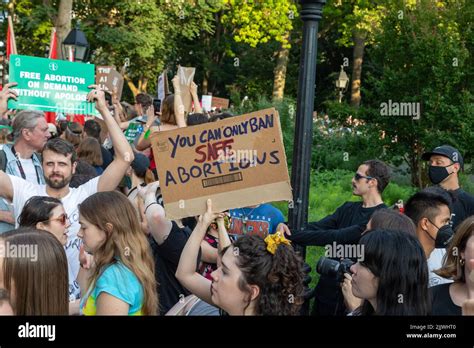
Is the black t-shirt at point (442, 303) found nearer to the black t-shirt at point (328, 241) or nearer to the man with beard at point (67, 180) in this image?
the black t-shirt at point (328, 241)

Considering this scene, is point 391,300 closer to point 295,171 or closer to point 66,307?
point 66,307

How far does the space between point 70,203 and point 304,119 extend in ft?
5.58

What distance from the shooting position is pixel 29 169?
6.43m

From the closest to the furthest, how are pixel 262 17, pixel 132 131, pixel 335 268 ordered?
pixel 335 268 → pixel 132 131 → pixel 262 17

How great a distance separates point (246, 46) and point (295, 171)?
3865cm

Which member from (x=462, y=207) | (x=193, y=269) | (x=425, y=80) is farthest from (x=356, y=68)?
(x=193, y=269)

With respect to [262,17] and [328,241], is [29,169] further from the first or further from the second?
[262,17]

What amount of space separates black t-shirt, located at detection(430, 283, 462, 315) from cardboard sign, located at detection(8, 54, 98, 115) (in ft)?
23.5

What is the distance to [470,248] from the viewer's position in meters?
3.92

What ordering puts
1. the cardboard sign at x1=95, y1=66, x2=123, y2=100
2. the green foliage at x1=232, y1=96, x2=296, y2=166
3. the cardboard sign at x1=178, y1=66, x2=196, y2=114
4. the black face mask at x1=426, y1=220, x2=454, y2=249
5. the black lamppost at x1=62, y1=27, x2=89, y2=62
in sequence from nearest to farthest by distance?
1. the black face mask at x1=426, y1=220, x2=454, y2=249
2. the cardboard sign at x1=178, y1=66, x2=196, y2=114
3. the cardboard sign at x1=95, y1=66, x2=123, y2=100
4. the green foliage at x1=232, y1=96, x2=296, y2=166
5. the black lamppost at x1=62, y1=27, x2=89, y2=62

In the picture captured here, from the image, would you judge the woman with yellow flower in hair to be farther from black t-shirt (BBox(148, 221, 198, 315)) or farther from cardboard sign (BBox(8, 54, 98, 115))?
cardboard sign (BBox(8, 54, 98, 115))

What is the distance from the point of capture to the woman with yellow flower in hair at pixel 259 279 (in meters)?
3.62

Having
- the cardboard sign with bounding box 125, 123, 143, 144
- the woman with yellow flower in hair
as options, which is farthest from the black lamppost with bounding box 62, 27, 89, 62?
the woman with yellow flower in hair

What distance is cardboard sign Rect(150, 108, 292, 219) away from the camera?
455 cm
